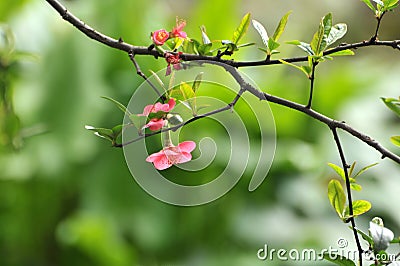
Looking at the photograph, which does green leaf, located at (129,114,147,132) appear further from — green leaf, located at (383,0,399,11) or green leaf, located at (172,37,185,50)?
green leaf, located at (383,0,399,11)

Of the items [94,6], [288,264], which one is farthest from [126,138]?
[94,6]

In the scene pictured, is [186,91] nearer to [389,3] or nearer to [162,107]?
[162,107]

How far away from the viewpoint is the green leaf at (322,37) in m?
0.36

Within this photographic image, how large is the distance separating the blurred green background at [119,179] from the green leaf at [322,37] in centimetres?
82

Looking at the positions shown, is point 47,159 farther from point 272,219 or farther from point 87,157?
point 272,219

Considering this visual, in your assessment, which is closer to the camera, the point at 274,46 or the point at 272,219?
the point at 274,46

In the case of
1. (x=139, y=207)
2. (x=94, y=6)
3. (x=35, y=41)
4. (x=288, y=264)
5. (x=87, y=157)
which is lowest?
(x=288, y=264)

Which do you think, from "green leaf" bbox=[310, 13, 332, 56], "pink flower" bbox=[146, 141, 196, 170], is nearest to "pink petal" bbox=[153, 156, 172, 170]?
"pink flower" bbox=[146, 141, 196, 170]

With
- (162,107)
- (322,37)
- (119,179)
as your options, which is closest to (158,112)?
(162,107)

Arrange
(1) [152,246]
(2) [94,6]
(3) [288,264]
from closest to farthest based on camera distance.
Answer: (3) [288,264] → (1) [152,246] → (2) [94,6]

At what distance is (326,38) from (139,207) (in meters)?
0.98

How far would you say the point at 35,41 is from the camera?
1.35 meters

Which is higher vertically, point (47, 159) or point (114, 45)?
point (47, 159)

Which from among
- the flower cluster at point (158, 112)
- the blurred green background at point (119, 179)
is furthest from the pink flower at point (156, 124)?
the blurred green background at point (119, 179)
